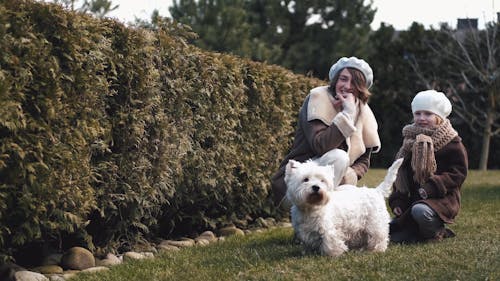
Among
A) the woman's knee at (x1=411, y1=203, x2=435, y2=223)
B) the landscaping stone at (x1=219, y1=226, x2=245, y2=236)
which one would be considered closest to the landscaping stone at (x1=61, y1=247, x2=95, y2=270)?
the landscaping stone at (x1=219, y1=226, x2=245, y2=236)

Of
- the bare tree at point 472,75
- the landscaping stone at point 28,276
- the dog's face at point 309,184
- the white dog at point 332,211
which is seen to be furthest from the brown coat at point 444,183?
the bare tree at point 472,75

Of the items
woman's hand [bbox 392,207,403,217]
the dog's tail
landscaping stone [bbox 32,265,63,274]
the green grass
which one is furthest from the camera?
woman's hand [bbox 392,207,403,217]

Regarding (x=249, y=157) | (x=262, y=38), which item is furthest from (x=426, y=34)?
(x=249, y=157)

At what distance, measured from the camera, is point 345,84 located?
5902mm

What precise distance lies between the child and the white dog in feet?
1.68

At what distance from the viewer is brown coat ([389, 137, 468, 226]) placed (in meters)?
5.86

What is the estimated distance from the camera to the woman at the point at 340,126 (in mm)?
5629

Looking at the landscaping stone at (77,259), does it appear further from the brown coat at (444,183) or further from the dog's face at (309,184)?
the brown coat at (444,183)

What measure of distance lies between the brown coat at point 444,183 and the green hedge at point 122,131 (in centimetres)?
199

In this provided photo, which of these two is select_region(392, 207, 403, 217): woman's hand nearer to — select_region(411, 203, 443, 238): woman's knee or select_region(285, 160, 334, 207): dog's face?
select_region(411, 203, 443, 238): woman's knee

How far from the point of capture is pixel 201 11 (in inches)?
797

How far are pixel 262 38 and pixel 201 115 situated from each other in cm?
1516

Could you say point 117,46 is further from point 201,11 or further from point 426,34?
point 426,34

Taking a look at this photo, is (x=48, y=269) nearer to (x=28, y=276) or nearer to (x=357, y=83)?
(x=28, y=276)
